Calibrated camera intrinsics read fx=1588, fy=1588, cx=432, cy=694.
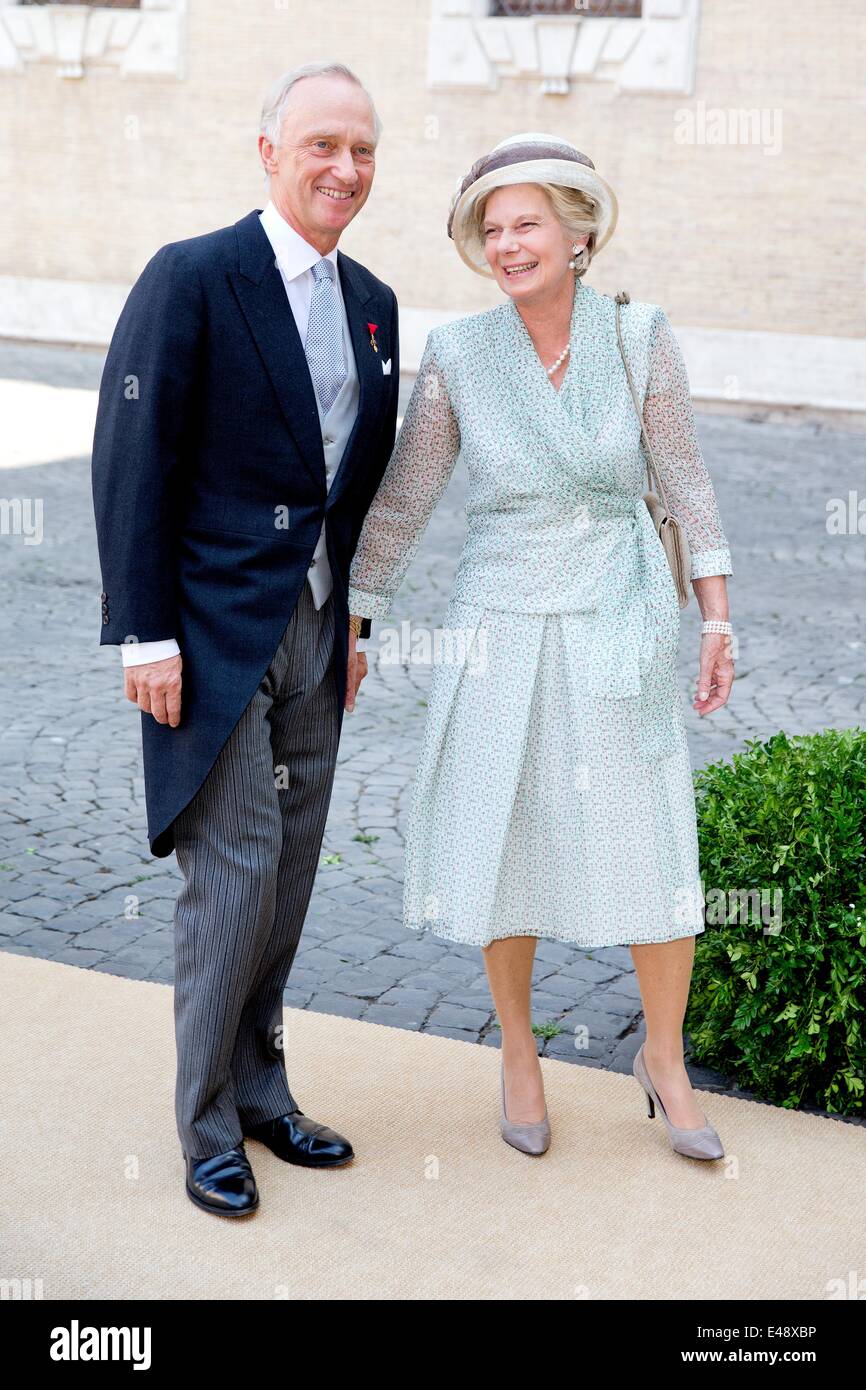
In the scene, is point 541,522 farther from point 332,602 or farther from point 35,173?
point 35,173

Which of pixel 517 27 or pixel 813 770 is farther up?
pixel 517 27

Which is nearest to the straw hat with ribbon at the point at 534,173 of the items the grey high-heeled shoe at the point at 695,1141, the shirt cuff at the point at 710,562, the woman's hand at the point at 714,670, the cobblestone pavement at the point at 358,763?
the shirt cuff at the point at 710,562

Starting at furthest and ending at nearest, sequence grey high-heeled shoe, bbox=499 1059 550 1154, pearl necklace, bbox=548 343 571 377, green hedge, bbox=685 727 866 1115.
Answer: green hedge, bbox=685 727 866 1115, grey high-heeled shoe, bbox=499 1059 550 1154, pearl necklace, bbox=548 343 571 377

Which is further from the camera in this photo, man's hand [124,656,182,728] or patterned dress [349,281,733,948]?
patterned dress [349,281,733,948]

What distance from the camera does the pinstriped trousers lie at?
3205 millimetres

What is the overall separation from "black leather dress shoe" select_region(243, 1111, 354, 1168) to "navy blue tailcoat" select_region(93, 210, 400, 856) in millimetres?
779

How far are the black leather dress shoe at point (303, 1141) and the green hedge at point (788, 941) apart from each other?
101 cm

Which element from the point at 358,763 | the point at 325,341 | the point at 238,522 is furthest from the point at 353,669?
the point at 358,763

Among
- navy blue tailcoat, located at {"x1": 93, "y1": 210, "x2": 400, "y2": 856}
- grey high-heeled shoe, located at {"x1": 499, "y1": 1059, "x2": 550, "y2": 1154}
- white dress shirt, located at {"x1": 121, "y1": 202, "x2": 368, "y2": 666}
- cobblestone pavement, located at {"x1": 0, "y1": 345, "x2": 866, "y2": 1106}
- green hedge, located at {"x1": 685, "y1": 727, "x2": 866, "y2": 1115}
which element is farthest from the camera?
cobblestone pavement, located at {"x1": 0, "y1": 345, "x2": 866, "y2": 1106}

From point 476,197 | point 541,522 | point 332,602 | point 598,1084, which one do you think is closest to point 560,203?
point 476,197

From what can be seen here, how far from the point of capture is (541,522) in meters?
3.37

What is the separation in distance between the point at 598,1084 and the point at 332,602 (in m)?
1.45

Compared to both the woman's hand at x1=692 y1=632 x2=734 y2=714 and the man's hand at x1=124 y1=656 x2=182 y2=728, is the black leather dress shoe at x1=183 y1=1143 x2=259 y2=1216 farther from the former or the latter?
the woman's hand at x1=692 y1=632 x2=734 y2=714

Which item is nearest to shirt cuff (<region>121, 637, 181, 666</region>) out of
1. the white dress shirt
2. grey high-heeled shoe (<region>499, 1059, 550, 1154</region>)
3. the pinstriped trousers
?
the white dress shirt
